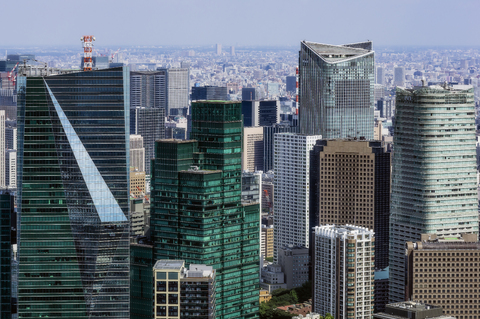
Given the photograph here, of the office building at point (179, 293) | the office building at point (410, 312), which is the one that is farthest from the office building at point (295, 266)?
the office building at point (179, 293)

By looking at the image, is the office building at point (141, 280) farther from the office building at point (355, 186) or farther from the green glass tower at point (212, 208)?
the office building at point (355, 186)

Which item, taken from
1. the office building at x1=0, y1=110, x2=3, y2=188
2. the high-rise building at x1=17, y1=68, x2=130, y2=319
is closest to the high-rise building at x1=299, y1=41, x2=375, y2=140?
the office building at x1=0, y1=110, x2=3, y2=188

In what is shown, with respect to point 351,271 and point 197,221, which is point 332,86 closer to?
point 351,271

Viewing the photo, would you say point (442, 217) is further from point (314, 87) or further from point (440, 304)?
point (314, 87)

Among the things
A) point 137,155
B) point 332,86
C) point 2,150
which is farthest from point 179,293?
point 2,150

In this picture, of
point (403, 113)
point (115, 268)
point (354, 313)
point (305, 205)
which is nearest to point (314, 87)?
point (305, 205)

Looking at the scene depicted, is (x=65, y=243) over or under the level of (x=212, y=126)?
under
